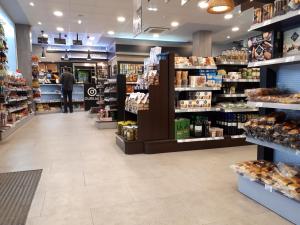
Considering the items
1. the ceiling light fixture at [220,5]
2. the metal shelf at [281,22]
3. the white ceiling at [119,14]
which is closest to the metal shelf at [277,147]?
the metal shelf at [281,22]

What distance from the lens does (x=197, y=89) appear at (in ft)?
15.1

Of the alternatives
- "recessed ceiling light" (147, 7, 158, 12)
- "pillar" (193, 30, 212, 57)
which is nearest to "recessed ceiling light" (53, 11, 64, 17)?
"recessed ceiling light" (147, 7, 158, 12)

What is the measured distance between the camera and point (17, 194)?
8.73 feet

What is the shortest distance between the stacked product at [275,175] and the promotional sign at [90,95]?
11.3 metres

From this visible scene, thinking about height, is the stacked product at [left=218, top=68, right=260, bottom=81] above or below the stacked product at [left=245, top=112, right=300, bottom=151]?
above

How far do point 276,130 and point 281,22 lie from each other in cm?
103

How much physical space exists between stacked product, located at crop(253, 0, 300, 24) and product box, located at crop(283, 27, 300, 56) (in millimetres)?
271

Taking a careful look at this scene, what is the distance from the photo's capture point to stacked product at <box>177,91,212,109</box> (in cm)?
455

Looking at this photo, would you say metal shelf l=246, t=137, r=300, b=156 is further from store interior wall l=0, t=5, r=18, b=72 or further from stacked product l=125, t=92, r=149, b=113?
store interior wall l=0, t=5, r=18, b=72

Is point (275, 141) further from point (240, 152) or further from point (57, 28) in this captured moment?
point (57, 28)

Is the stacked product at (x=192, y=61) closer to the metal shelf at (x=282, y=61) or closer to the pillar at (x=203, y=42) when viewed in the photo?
the metal shelf at (x=282, y=61)

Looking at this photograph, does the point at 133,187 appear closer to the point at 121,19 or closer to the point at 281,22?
the point at 281,22

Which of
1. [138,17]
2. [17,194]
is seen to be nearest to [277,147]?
[17,194]

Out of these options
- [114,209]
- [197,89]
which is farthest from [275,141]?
[197,89]
